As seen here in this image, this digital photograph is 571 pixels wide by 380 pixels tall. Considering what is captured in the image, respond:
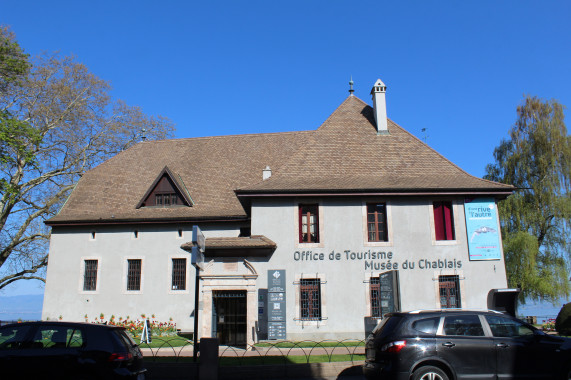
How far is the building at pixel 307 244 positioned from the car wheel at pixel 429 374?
18.5 feet

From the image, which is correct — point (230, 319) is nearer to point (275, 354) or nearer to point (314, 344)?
point (314, 344)

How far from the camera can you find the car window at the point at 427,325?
857 cm

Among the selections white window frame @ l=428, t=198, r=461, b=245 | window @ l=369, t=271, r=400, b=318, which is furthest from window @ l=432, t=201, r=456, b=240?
window @ l=369, t=271, r=400, b=318

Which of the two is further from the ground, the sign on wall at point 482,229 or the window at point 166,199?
the window at point 166,199

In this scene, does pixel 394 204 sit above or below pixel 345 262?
above

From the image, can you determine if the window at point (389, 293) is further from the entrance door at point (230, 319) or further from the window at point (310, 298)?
the entrance door at point (230, 319)

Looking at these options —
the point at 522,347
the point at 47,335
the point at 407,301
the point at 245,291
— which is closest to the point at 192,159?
the point at 245,291

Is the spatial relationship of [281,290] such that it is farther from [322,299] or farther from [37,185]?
[37,185]

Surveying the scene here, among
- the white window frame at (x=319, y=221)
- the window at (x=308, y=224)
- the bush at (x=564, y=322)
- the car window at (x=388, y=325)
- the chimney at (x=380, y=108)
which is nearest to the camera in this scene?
the car window at (x=388, y=325)

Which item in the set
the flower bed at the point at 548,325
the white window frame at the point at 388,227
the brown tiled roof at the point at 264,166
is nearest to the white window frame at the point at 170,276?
the brown tiled roof at the point at 264,166

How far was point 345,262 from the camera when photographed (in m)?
18.7

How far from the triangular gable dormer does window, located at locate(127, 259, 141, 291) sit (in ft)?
10.3

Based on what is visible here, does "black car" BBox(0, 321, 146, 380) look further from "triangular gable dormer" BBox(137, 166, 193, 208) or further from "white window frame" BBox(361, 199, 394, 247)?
"triangular gable dormer" BBox(137, 166, 193, 208)

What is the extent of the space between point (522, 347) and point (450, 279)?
10.4 meters
